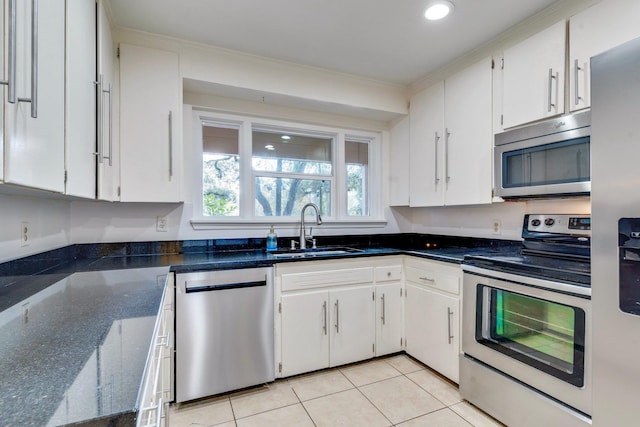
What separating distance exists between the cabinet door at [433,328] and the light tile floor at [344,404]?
13cm

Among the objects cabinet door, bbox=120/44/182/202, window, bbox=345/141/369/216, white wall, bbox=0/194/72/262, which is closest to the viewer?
white wall, bbox=0/194/72/262

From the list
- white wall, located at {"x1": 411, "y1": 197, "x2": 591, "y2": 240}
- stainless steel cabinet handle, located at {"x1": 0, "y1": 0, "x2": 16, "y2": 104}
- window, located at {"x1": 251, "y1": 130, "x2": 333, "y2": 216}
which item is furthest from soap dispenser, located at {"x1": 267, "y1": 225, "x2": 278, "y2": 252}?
stainless steel cabinet handle, located at {"x1": 0, "y1": 0, "x2": 16, "y2": 104}

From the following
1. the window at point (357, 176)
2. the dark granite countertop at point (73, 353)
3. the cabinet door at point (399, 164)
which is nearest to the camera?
the dark granite countertop at point (73, 353)

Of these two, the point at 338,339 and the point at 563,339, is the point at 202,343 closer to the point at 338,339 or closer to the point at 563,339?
the point at 338,339

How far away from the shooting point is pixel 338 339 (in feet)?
7.53

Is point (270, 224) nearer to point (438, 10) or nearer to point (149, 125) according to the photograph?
point (149, 125)

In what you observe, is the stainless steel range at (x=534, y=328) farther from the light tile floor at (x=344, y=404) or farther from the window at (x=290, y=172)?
the window at (x=290, y=172)

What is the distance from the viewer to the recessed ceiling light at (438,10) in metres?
1.74

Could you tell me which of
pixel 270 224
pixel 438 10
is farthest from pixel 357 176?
pixel 438 10

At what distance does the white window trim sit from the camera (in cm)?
247

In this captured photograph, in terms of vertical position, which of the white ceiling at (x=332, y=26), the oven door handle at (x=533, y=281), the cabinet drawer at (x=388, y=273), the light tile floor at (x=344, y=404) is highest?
the white ceiling at (x=332, y=26)

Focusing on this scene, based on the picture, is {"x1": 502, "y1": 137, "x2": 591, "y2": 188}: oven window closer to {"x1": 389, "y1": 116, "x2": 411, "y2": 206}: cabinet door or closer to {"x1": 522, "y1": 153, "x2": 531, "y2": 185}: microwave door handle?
{"x1": 522, "y1": 153, "x2": 531, "y2": 185}: microwave door handle

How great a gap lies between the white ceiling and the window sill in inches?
50.8

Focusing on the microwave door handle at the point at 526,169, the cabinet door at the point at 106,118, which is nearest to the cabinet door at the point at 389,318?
the microwave door handle at the point at 526,169
